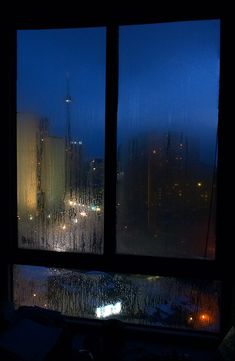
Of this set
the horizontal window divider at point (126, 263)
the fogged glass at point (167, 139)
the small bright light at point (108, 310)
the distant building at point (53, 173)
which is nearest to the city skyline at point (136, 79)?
the fogged glass at point (167, 139)

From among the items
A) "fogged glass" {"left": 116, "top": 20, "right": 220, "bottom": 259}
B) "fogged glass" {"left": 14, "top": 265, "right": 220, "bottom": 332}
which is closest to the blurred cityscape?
"fogged glass" {"left": 116, "top": 20, "right": 220, "bottom": 259}

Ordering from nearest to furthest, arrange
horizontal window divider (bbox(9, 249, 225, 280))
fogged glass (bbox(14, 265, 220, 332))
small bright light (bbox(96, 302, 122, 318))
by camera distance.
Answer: horizontal window divider (bbox(9, 249, 225, 280)), fogged glass (bbox(14, 265, 220, 332)), small bright light (bbox(96, 302, 122, 318))

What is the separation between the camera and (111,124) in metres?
2.14

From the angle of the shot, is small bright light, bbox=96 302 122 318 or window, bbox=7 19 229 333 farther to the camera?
small bright light, bbox=96 302 122 318

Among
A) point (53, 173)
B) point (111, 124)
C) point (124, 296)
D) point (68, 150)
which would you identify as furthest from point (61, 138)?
point (124, 296)

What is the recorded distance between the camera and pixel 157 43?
2.14m

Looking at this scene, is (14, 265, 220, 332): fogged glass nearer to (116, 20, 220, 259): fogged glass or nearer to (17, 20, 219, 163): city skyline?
(116, 20, 220, 259): fogged glass

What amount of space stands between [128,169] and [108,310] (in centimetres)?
95

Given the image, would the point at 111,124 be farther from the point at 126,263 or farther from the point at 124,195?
the point at 126,263

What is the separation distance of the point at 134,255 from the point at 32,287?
0.78 meters

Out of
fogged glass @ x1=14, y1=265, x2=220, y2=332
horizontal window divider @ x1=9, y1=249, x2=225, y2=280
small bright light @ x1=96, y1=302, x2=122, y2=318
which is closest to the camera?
horizontal window divider @ x1=9, y1=249, x2=225, y2=280

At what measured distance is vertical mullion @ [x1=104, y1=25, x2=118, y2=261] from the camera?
2.13 m

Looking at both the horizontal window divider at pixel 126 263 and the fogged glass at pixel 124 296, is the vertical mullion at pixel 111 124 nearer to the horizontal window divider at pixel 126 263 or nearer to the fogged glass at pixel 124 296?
the horizontal window divider at pixel 126 263

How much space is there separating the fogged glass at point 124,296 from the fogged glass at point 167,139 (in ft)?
0.74
